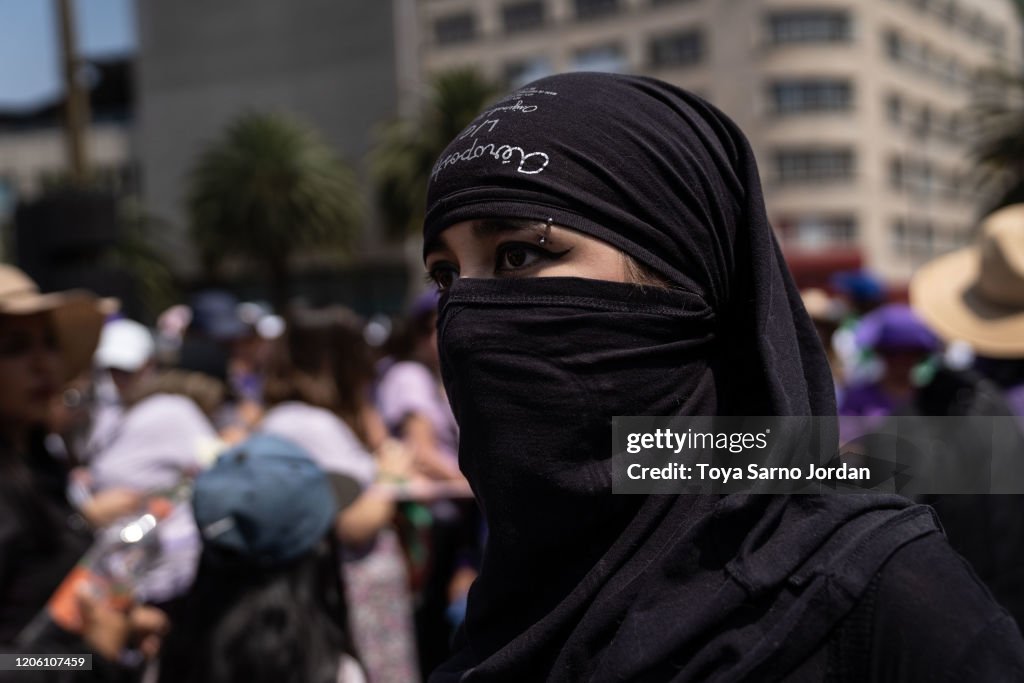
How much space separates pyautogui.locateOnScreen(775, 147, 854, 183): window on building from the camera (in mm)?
41500

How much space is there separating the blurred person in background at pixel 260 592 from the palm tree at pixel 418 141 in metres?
34.0

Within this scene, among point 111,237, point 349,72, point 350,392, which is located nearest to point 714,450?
point 350,392

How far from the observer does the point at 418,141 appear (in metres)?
40.5

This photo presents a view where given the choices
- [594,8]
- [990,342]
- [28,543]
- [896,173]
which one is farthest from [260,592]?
[896,173]

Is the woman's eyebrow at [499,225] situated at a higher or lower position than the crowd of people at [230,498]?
higher

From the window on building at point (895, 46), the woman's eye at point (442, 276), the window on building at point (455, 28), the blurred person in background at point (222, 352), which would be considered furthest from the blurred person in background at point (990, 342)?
the window on building at point (455, 28)

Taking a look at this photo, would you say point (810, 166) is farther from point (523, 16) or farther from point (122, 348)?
point (122, 348)

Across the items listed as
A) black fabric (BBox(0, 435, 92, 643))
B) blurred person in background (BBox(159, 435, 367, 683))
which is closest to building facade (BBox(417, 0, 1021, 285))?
blurred person in background (BBox(159, 435, 367, 683))

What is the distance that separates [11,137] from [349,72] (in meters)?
20.1

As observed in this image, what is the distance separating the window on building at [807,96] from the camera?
1635 inches

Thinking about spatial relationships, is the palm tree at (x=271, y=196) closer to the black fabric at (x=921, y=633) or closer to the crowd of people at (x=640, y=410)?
the crowd of people at (x=640, y=410)

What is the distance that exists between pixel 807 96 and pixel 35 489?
42.6m

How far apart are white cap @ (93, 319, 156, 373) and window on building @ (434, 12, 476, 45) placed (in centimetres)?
4260

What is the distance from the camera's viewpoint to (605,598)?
4.23 feet
